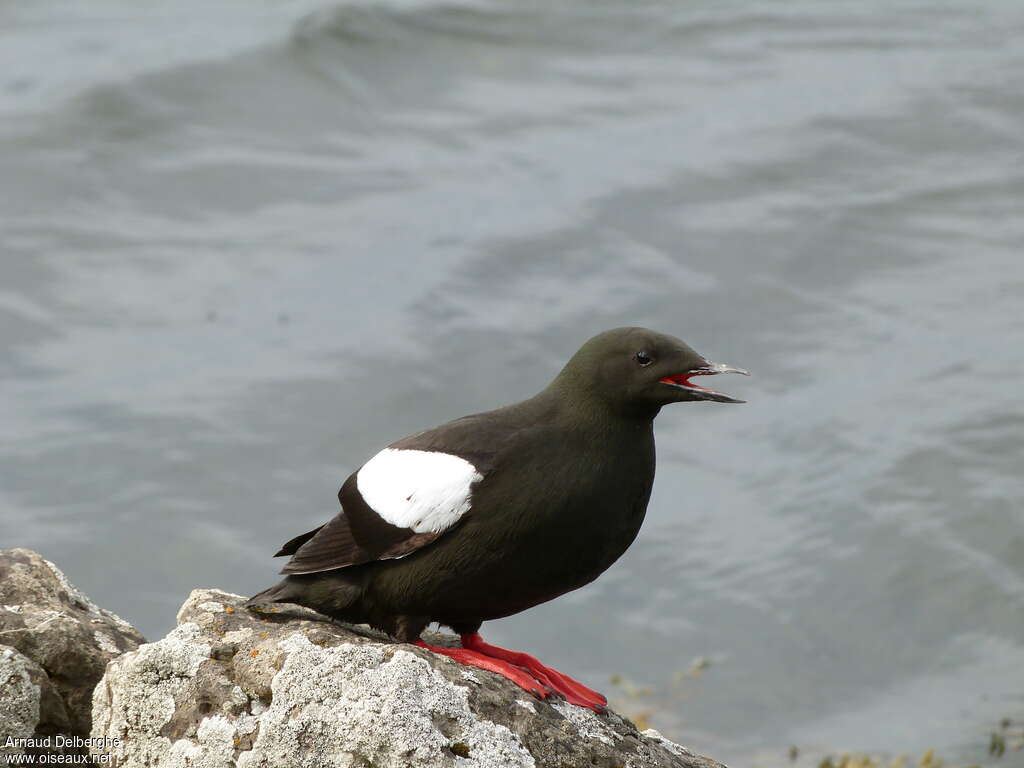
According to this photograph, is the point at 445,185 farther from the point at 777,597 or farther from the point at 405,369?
the point at 777,597

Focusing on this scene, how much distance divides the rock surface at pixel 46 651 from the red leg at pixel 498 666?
4.35 ft

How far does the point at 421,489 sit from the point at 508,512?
14.6 inches

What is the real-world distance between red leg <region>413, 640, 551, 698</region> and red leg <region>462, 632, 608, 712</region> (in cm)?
6

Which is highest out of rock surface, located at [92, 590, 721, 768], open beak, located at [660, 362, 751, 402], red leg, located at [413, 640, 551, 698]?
open beak, located at [660, 362, 751, 402]

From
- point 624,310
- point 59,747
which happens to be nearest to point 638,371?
point 59,747

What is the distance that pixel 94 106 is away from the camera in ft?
72.6

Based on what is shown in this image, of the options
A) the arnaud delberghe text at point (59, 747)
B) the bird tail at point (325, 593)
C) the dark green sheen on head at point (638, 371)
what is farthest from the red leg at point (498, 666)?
the arnaud delberghe text at point (59, 747)

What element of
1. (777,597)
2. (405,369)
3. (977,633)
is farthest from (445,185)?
(977,633)

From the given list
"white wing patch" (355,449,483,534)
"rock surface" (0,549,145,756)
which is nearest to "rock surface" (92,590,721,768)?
"rock surface" (0,549,145,756)

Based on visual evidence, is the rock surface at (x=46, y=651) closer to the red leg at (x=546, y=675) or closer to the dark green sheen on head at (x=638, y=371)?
the red leg at (x=546, y=675)

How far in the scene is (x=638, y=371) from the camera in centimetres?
547

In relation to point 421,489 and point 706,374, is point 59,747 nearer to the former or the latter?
point 421,489

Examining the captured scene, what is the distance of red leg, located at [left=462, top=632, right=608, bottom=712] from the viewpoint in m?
5.54

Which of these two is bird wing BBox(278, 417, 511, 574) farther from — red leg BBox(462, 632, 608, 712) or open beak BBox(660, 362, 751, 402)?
open beak BBox(660, 362, 751, 402)
